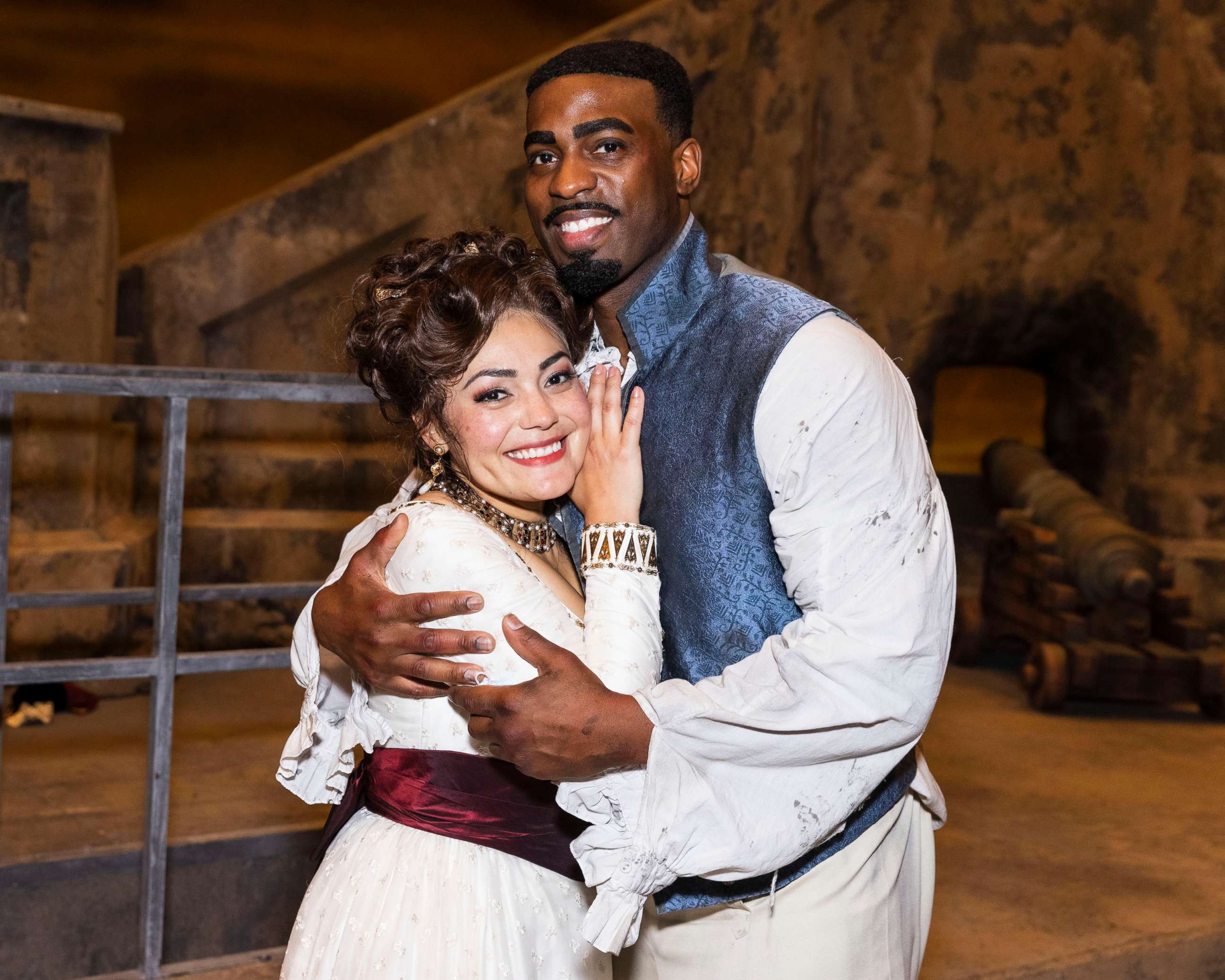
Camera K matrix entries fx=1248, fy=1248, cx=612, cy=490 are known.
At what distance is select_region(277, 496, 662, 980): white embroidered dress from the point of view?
169 centimetres

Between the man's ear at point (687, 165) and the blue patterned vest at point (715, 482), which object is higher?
the man's ear at point (687, 165)

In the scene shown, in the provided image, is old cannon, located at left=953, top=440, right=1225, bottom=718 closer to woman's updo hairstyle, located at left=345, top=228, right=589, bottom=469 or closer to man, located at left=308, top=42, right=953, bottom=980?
man, located at left=308, top=42, right=953, bottom=980

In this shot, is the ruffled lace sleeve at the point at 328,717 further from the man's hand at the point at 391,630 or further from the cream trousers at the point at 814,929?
the cream trousers at the point at 814,929

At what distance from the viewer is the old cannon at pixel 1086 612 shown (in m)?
5.63

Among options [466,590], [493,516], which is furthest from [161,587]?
A: [466,590]

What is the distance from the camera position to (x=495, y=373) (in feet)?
5.87

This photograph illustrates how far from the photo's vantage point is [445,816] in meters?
1.78

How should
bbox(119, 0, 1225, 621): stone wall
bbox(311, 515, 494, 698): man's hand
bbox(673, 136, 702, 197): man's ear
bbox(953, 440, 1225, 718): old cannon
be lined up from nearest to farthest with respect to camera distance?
1. bbox(311, 515, 494, 698): man's hand
2. bbox(673, 136, 702, 197): man's ear
3. bbox(953, 440, 1225, 718): old cannon
4. bbox(119, 0, 1225, 621): stone wall

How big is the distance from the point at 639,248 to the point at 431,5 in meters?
9.86

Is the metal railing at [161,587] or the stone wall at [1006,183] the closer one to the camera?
the metal railing at [161,587]

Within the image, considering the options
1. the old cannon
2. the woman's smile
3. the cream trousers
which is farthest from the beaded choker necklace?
the old cannon

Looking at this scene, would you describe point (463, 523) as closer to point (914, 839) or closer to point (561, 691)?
point (561, 691)

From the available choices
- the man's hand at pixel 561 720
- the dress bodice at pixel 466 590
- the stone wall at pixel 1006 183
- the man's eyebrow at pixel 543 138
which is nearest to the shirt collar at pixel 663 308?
the man's eyebrow at pixel 543 138

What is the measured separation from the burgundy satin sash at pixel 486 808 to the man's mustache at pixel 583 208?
78 centimetres
